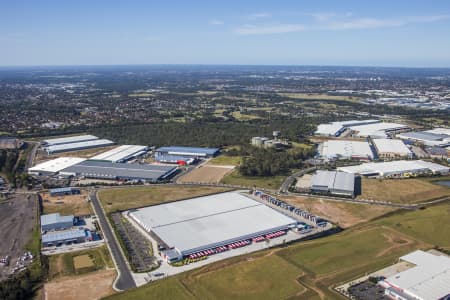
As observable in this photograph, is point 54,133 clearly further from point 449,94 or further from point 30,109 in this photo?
point 449,94

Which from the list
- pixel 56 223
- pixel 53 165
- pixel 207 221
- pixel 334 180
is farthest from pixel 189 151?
pixel 56 223

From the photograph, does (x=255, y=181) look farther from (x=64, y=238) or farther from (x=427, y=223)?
(x=64, y=238)

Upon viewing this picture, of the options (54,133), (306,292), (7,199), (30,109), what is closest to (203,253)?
(306,292)

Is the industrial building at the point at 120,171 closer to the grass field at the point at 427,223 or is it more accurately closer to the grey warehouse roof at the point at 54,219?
the grey warehouse roof at the point at 54,219

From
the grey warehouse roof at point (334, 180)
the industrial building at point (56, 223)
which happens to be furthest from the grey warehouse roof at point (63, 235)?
the grey warehouse roof at point (334, 180)

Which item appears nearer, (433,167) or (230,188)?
(230,188)

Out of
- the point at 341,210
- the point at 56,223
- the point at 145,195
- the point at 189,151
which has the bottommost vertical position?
the point at 341,210
